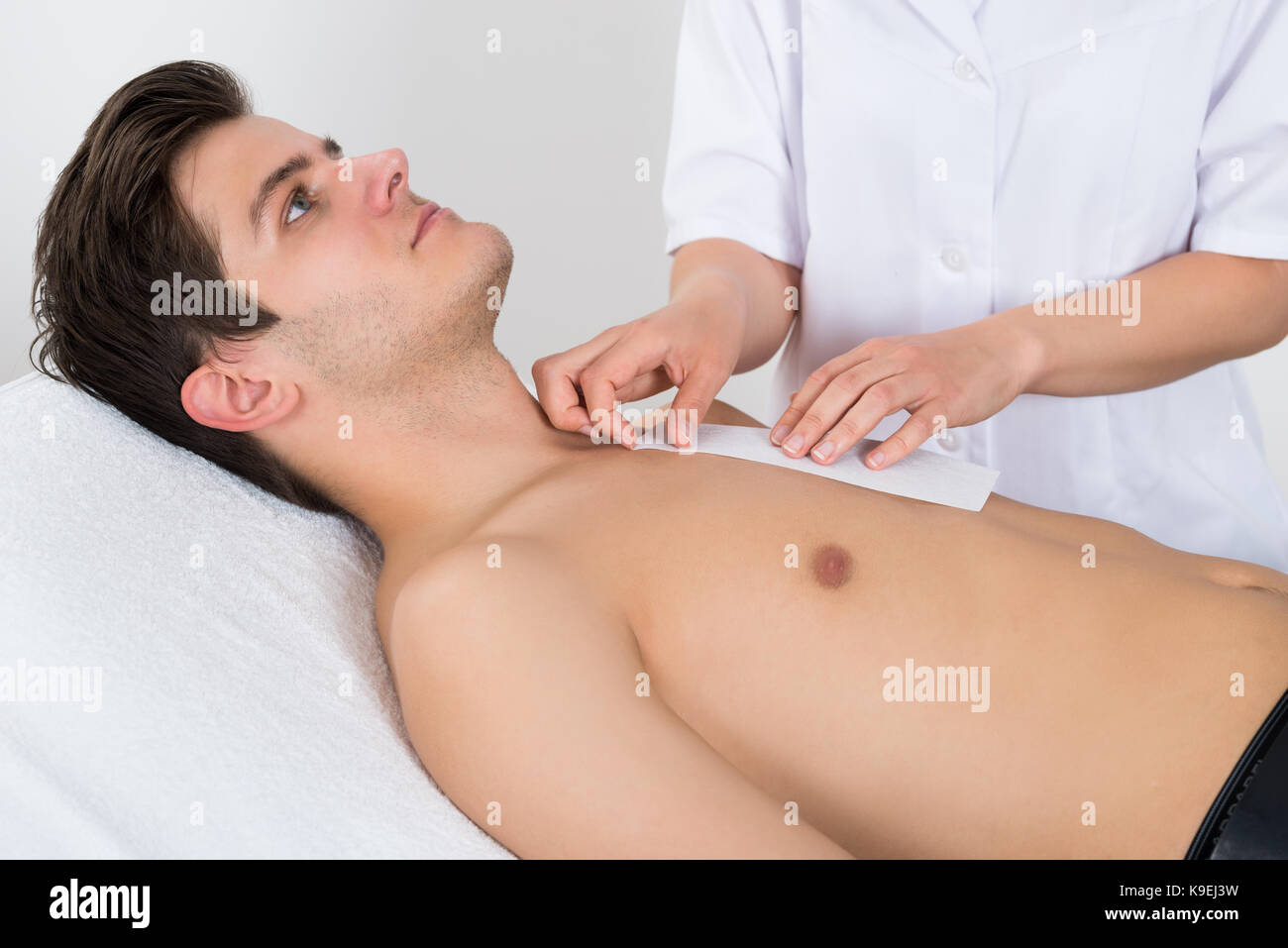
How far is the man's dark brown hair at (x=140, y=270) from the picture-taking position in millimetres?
1299

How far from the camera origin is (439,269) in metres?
1.31

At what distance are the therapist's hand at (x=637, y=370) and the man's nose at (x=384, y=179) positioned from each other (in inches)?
10.3

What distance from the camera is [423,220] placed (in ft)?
4.43

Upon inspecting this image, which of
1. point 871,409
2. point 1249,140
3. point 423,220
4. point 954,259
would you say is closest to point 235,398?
point 423,220

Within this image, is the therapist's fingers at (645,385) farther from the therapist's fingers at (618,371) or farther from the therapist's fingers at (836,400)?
the therapist's fingers at (836,400)

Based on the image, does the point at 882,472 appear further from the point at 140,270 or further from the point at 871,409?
the point at 140,270

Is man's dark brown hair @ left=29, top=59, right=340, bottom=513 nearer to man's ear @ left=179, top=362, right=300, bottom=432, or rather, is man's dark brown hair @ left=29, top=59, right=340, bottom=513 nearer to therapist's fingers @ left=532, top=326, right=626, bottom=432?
man's ear @ left=179, top=362, right=300, bottom=432

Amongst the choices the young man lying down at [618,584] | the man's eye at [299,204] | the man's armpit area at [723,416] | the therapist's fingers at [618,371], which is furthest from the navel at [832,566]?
the man's eye at [299,204]

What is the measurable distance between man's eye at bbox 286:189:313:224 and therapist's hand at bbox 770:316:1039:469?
1.94 ft

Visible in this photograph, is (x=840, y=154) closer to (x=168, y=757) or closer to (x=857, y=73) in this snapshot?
(x=857, y=73)

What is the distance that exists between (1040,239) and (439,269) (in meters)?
0.71

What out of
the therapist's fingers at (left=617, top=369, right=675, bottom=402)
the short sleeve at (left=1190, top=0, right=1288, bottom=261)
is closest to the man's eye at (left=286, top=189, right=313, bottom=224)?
the therapist's fingers at (left=617, top=369, right=675, bottom=402)
